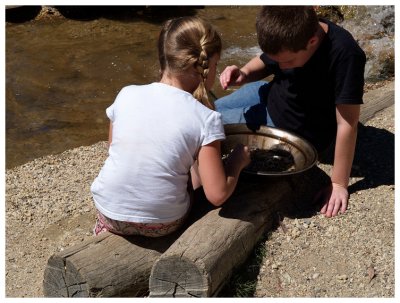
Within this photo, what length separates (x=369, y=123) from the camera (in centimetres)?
459

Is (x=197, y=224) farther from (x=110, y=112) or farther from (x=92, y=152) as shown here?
(x=92, y=152)

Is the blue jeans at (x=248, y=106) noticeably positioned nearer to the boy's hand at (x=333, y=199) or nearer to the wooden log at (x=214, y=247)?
the boy's hand at (x=333, y=199)

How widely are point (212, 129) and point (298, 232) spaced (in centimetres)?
82

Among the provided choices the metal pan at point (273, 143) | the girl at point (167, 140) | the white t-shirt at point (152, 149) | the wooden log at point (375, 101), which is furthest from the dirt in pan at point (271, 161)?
the wooden log at point (375, 101)

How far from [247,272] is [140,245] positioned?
1.75ft

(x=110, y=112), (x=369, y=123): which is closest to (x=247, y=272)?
(x=110, y=112)

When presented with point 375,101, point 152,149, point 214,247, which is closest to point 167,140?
point 152,149

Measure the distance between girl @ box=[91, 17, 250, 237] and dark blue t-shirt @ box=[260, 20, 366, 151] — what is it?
0.78 meters

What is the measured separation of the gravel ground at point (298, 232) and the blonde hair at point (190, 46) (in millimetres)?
953

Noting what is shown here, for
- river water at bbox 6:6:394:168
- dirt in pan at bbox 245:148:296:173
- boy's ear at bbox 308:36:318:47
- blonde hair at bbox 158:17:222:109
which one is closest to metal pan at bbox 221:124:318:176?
dirt in pan at bbox 245:148:296:173

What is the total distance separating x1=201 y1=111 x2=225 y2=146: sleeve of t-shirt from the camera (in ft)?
9.55

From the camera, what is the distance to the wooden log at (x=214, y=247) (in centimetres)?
284

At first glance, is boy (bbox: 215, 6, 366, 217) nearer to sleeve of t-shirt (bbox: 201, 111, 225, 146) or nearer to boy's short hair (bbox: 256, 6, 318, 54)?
boy's short hair (bbox: 256, 6, 318, 54)

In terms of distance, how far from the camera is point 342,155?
A: 356cm
